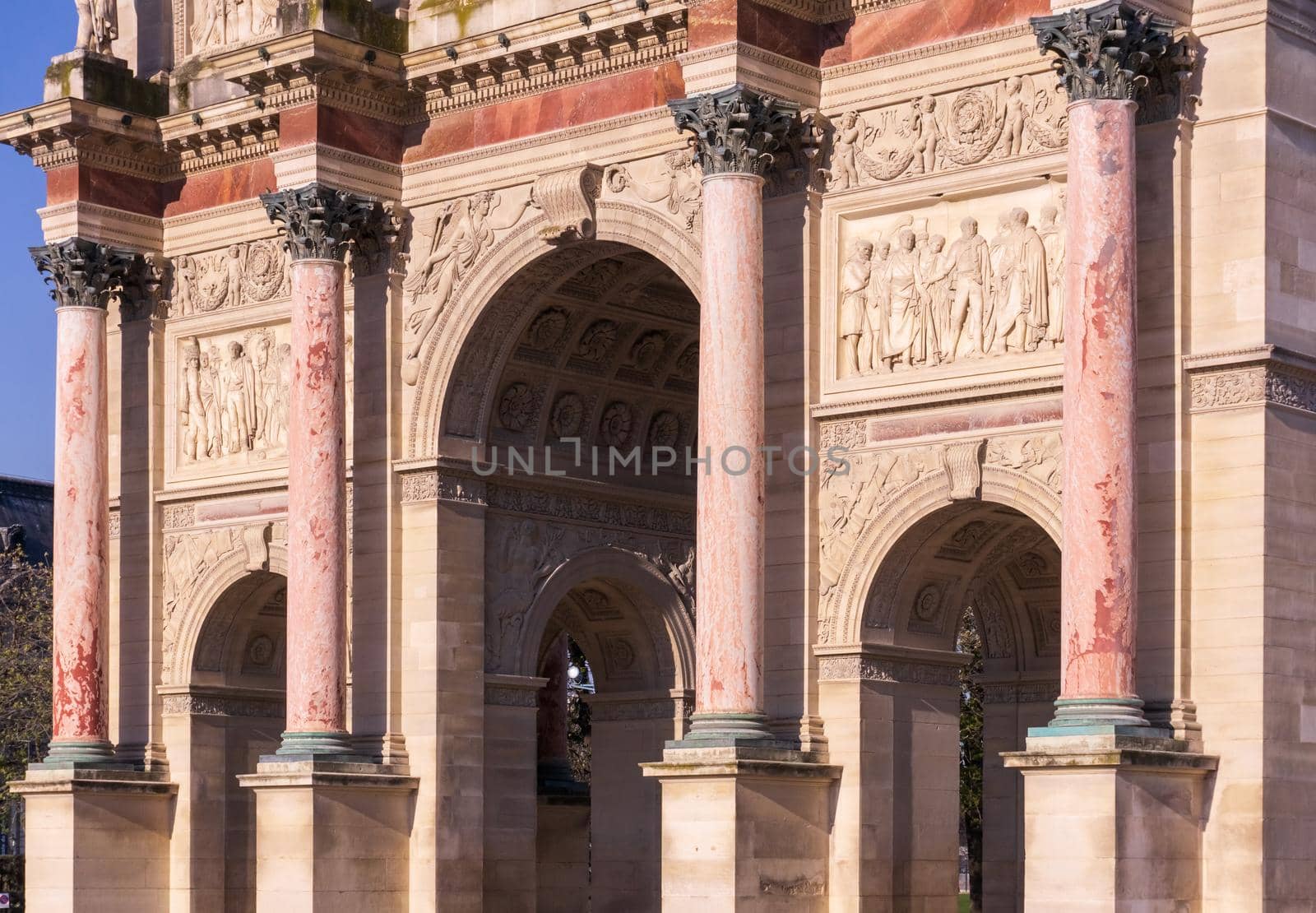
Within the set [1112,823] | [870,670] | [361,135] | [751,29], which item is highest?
[751,29]

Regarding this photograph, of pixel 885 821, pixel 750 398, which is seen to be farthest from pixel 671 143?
pixel 885 821

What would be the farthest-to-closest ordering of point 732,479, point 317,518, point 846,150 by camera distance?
point 317,518 → point 846,150 → point 732,479

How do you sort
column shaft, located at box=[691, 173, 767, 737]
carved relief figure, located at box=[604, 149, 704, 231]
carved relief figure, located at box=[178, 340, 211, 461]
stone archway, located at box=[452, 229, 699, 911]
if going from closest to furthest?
column shaft, located at box=[691, 173, 767, 737], carved relief figure, located at box=[604, 149, 704, 231], stone archway, located at box=[452, 229, 699, 911], carved relief figure, located at box=[178, 340, 211, 461]

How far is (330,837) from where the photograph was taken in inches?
1436

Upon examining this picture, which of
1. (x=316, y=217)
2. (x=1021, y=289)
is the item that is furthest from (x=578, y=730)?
(x=1021, y=289)

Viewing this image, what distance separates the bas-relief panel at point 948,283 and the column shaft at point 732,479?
127cm

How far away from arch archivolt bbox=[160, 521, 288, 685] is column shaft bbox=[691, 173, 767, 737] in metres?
9.48

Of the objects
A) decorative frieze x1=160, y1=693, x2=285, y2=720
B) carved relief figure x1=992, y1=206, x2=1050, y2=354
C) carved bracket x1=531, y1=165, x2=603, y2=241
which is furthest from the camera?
decorative frieze x1=160, y1=693, x2=285, y2=720

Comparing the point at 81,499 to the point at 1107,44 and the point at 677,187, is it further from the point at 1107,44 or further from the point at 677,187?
the point at 1107,44

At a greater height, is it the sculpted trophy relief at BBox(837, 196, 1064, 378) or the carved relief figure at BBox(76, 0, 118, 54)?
the carved relief figure at BBox(76, 0, 118, 54)

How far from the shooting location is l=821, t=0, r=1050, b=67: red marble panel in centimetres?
3241

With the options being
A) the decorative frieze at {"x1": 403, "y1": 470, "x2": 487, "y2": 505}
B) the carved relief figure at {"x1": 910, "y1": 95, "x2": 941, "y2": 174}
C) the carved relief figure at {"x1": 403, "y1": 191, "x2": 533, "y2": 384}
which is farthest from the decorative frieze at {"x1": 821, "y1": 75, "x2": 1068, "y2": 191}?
the decorative frieze at {"x1": 403, "y1": 470, "x2": 487, "y2": 505}

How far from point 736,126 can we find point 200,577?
41.1 ft

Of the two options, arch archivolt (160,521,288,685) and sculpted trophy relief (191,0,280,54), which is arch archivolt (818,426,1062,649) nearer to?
arch archivolt (160,521,288,685)
